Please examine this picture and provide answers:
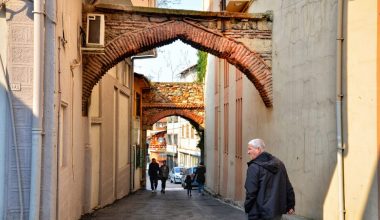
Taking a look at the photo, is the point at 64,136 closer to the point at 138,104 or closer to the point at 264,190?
the point at 264,190

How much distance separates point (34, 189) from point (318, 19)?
5461mm

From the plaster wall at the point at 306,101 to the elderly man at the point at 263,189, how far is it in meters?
2.79

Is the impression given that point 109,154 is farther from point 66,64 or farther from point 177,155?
point 177,155

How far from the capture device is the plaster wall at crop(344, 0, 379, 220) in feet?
23.4

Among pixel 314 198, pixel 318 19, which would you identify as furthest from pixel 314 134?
pixel 318 19

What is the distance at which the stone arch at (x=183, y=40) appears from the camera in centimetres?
1127

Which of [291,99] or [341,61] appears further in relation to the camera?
[291,99]

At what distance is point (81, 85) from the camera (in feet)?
35.5

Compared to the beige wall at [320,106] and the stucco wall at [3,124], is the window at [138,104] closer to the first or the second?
the beige wall at [320,106]

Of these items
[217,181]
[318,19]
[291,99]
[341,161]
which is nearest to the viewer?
[341,161]

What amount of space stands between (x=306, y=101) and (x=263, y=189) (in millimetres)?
4349

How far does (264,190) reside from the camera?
5.79 meters

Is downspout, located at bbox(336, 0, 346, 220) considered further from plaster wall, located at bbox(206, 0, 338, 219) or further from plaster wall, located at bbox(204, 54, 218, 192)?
plaster wall, located at bbox(204, 54, 218, 192)

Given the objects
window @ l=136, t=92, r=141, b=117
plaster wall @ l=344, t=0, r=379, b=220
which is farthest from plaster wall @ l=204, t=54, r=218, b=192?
plaster wall @ l=344, t=0, r=379, b=220
